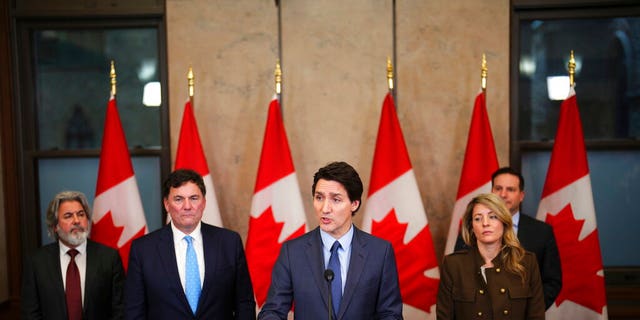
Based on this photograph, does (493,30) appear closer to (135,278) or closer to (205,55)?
(205,55)

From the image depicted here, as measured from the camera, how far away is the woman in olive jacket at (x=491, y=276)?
99.2 inches

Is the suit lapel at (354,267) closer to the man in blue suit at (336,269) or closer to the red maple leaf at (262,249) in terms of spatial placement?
the man in blue suit at (336,269)

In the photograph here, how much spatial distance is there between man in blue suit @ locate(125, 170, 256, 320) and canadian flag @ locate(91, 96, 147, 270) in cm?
133

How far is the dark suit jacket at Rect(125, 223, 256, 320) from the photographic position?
2.45 m

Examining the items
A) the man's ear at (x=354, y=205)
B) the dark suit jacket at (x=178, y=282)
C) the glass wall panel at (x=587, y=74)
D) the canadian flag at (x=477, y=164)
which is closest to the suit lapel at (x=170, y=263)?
the dark suit jacket at (x=178, y=282)

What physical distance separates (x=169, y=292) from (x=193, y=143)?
1.63 m

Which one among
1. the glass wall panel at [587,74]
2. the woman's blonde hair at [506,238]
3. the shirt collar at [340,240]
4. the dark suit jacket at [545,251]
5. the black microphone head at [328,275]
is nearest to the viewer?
the black microphone head at [328,275]

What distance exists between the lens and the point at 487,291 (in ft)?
8.38

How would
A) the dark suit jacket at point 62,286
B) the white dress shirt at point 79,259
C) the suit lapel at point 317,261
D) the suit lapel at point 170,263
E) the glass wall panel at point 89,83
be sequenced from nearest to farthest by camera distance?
the suit lapel at point 317,261 → the suit lapel at point 170,263 → the dark suit jacket at point 62,286 → the white dress shirt at point 79,259 → the glass wall panel at point 89,83

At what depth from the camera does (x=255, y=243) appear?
12.4 ft

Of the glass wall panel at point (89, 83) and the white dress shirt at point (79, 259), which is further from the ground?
the glass wall panel at point (89, 83)

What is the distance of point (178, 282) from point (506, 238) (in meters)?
1.53

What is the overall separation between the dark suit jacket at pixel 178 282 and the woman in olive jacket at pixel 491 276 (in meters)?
0.97

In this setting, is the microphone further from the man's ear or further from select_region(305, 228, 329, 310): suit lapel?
the man's ear
